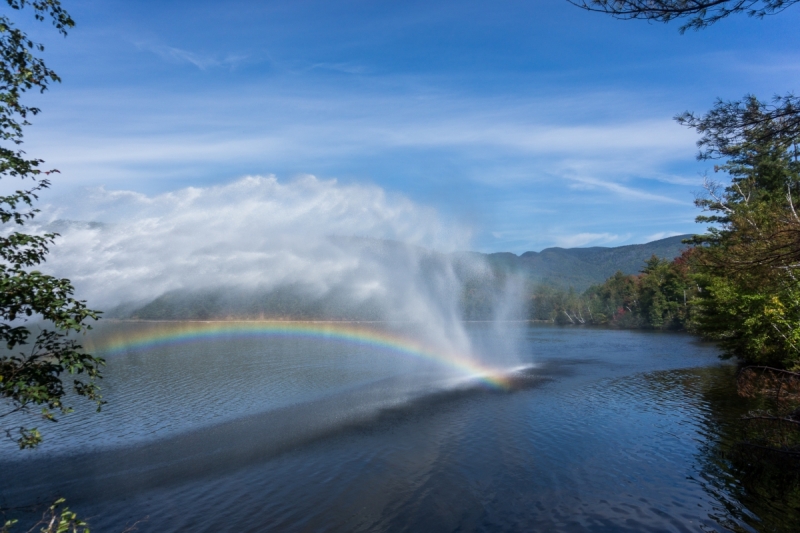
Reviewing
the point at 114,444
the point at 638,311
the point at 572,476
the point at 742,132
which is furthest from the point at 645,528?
the point at 638,311

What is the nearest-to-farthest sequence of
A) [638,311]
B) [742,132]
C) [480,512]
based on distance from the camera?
1. [742,132]
2. [480,512]
3. [638,311]

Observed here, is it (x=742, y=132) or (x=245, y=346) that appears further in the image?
(x=245, y=346)

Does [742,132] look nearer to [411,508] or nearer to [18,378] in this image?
[411,508]

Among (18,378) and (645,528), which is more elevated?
(18,378)

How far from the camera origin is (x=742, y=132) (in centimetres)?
1029

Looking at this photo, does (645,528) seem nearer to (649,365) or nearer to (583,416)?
(583,416)

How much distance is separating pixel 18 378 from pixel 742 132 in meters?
14.1

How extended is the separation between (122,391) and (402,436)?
19.9 meters

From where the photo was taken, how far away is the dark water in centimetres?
1223

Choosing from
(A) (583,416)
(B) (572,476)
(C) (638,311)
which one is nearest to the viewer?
(B) (572,476)

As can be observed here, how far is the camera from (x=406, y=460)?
16.3 m

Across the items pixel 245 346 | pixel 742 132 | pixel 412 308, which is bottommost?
pixel 245 346

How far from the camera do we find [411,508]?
12.7 metres

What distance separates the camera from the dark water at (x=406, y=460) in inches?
482
